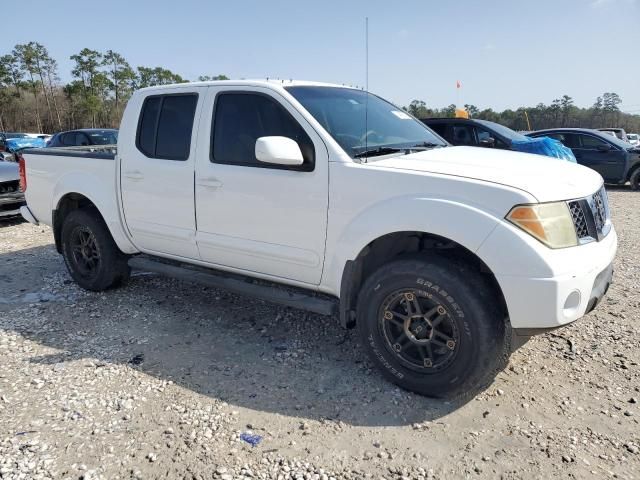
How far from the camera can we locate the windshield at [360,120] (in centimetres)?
340

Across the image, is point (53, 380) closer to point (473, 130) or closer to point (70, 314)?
point (70, 314)

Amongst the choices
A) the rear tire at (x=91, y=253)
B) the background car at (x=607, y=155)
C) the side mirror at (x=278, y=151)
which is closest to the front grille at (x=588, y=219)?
the side mirror at (x=278, y=151)

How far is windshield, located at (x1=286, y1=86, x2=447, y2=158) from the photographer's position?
134 inches

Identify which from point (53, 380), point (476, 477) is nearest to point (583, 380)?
point (476, 477)

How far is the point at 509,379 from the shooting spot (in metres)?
3.27

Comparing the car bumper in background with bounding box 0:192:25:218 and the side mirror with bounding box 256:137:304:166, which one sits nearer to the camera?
the side mirror with bounding box 256:137:304:166

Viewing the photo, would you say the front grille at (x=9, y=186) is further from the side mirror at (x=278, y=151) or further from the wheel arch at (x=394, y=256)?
the wheel arch at (x=394, y=256)

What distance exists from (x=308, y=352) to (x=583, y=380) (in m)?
1.88

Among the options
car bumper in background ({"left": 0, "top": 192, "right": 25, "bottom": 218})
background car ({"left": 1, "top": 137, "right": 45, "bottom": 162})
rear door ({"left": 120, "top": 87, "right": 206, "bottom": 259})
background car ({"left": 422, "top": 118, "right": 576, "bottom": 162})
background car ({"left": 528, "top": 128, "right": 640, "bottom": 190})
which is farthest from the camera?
background car ({"left": 1, "top": 137, "right": 45, "bottom": 162})

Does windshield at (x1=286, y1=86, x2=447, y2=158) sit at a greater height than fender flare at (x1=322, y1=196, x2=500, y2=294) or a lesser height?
greater

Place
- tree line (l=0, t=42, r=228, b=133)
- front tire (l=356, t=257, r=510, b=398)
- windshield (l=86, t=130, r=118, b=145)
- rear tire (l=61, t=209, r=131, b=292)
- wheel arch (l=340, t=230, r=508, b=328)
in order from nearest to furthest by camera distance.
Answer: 1. front tire (l=356, t=257, r=510, b=398)
2. wheel arch (l=340, t=230, r=508, b=328)
3. rear tire (l=61, t=209, r=131, b=292)
4. windshield (l=86, t=130, r=118, b=145)
5. tree line (l=0, t=42, r=228, b=133)

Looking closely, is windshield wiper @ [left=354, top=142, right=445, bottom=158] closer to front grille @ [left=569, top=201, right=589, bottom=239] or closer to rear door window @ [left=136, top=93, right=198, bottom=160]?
front grille @ [left=569, top=201, right=589, bottom=239]

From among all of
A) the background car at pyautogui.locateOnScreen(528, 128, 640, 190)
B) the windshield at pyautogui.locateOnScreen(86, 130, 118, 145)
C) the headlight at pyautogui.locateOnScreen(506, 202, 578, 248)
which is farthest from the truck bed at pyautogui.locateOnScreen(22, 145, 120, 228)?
the background car at pyautogui.locateOnScreen(528, 128, 640, 190)

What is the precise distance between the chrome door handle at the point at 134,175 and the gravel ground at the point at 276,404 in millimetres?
1221
